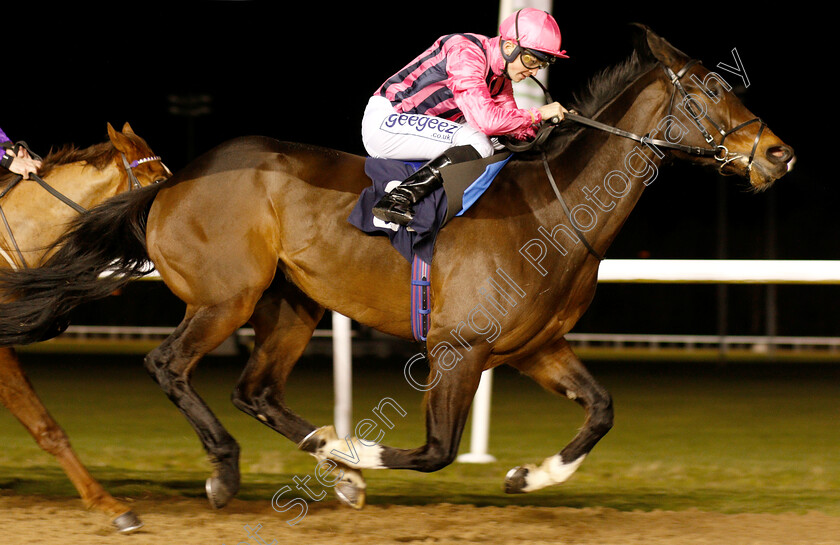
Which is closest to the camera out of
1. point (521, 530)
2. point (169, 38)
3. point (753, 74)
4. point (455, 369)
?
point (455, 369)

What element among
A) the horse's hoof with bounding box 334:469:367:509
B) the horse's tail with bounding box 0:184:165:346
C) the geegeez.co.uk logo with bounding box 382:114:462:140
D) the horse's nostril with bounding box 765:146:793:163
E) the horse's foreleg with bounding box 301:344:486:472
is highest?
the geegeez.co.uk logo with bounding box 382:114:462:140

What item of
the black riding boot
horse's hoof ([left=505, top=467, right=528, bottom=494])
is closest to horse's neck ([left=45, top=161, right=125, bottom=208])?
the black riding boot

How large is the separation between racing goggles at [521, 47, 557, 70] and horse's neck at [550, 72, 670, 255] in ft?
1.16

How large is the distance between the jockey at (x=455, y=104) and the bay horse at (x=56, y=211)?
1292 millimetres

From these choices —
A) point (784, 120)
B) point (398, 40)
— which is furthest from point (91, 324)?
point (784, 120)

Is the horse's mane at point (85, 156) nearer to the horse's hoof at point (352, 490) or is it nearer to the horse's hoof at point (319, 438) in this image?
the horse's hoof at point (319, 438)

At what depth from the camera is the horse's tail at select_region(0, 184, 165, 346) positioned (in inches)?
145

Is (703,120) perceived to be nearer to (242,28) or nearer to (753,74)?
(753,74)

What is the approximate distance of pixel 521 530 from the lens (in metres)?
3.47

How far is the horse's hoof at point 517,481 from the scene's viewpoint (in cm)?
354

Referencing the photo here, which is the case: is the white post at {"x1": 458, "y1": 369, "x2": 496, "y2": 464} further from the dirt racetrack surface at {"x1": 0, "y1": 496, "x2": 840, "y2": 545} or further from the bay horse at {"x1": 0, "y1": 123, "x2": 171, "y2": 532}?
the bay horse at {"x1": 0, "y1": 123, "x2": 171, "y2": 532}

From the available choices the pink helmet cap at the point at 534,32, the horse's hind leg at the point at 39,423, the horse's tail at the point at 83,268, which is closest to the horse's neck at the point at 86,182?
the horse's tail at the point at 83,268

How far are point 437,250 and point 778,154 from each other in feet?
4.19

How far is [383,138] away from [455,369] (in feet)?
3.20
